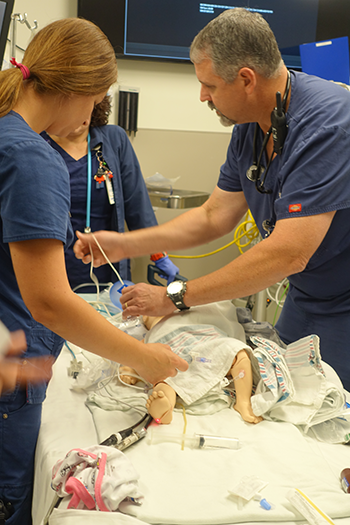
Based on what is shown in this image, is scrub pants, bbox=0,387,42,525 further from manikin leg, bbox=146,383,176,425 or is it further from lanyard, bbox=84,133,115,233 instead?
lanyard, bbox=84,133,115,233

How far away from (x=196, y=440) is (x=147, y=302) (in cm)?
52

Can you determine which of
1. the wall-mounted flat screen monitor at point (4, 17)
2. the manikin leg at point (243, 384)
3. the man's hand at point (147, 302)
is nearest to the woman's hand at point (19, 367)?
the man's hand at point (147, 302)

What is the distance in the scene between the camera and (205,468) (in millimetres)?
1141

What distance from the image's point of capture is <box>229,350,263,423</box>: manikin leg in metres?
1.37

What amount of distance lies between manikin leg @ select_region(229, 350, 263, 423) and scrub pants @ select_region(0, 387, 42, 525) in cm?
59

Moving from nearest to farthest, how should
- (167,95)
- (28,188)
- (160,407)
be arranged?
(28,188) < (160,407) < (167,95)

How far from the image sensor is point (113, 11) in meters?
3.10

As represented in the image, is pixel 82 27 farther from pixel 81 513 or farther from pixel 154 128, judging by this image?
pixel 154 128

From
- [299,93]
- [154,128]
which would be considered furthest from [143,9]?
[299,93]

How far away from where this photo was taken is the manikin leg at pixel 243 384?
1.37 meters

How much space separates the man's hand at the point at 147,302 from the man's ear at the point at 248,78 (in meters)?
0.74

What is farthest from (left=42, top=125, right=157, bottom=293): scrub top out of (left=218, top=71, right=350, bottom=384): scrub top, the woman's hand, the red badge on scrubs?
the red badge on scrubs

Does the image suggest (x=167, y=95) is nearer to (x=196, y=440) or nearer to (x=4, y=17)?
(x=4, y=17)

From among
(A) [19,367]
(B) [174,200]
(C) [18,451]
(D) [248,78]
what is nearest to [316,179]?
(D) [248,78]
